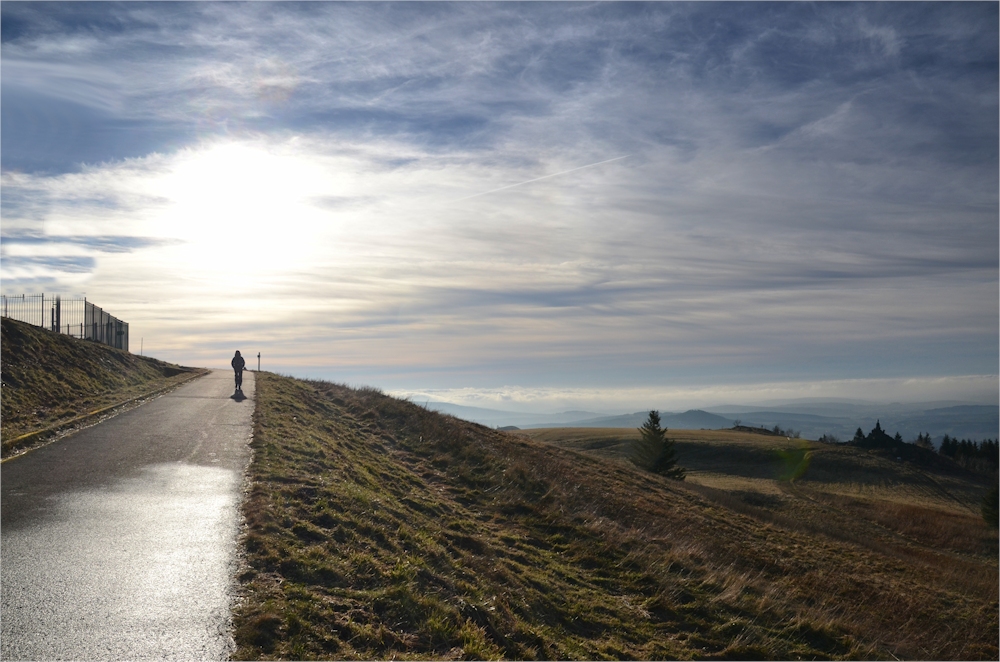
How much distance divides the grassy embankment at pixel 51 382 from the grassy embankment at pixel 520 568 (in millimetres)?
→ 5402

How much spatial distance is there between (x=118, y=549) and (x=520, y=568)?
6.94 metres

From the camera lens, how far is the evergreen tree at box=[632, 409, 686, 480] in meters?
48.2

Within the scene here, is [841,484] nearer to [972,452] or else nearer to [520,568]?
[972,452]

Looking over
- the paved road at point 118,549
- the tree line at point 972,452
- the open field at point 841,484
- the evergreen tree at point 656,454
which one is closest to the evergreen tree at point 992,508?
the open field at point 841,484

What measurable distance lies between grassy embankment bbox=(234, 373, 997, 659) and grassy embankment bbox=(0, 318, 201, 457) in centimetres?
540

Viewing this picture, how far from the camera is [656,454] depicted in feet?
160

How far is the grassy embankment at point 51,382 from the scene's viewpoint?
54.9 ft

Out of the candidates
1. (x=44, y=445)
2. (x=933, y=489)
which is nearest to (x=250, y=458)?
(x=44, y=445)

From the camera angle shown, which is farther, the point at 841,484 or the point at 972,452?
the point at 972,452

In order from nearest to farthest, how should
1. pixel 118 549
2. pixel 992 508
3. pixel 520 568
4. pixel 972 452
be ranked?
pixel 118 549, pixel 520 568, pixel 992 508, pixel 972 452

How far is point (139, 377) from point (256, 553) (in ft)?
88.5

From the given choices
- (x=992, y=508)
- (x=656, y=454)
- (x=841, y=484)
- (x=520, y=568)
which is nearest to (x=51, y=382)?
(x=520, y=568)

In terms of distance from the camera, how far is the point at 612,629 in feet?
35.4

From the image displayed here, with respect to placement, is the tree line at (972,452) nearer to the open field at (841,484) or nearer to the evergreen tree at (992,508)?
the open field at (841,484)
